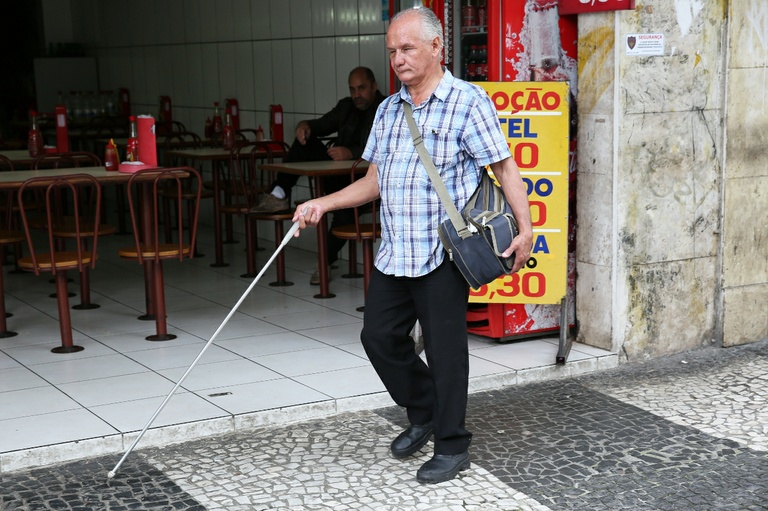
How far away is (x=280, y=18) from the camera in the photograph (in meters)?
10.2

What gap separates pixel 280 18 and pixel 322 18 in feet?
2.85

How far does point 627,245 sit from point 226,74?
21.8 feet

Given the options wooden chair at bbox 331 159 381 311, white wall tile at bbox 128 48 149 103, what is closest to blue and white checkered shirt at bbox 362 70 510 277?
wooden chair at bbox 331 159 381 311

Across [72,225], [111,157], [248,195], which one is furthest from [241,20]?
[111,157]

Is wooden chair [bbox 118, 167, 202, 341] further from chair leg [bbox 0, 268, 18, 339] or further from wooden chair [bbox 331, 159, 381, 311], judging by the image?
wooden chair [bbox 331, 159, 381, 311]

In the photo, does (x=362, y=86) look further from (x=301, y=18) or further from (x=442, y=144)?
(x=442, y=144)

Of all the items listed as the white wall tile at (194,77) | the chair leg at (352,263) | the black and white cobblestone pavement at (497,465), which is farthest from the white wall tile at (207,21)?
the black and white cobblestone pavement at (497,465)

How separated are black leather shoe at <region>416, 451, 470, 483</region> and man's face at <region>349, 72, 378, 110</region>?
436 cm

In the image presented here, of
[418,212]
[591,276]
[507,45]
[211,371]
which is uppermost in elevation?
[507,45]

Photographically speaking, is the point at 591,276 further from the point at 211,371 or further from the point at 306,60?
the point at 306,60

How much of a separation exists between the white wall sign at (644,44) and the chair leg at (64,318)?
3624mm

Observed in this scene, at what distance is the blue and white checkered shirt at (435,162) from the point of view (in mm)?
4156

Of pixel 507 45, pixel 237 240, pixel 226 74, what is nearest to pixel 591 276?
pixel 507 45

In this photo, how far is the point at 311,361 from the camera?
6.01 m
